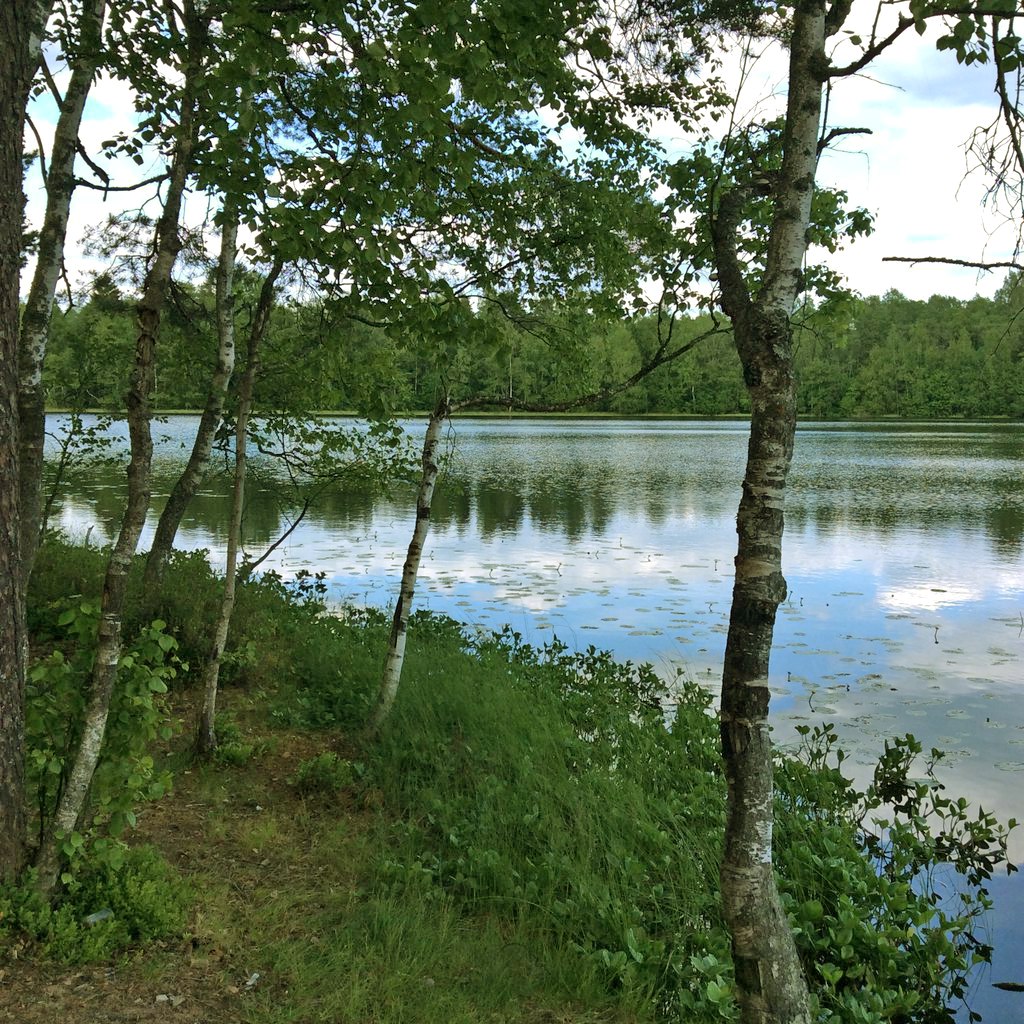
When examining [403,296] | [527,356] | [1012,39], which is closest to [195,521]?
[527,356]

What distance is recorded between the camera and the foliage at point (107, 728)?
11.8ft

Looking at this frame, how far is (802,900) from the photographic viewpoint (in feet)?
16.8

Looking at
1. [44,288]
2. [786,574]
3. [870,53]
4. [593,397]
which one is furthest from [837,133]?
[786,574]

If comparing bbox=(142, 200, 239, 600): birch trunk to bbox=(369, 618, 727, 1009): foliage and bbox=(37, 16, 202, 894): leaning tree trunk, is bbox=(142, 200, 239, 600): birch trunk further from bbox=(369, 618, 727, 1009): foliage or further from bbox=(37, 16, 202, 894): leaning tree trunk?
bbox=(369, 618, 727, 1009): foliage

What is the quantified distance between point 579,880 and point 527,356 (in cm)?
517

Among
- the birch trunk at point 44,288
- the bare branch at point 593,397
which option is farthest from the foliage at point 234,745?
the bare branch at point 593,397

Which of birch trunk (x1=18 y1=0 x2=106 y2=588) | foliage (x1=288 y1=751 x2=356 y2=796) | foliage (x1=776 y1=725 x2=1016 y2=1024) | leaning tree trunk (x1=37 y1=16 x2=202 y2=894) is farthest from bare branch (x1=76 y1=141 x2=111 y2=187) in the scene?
foliage (x1=776 y1=725 x2=1016 y2=1024)

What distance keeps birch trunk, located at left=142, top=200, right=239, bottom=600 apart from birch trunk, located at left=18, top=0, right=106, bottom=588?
1.17 m

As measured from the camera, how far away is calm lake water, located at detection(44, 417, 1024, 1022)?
29.2 ft

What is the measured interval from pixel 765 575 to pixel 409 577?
12.6 feet

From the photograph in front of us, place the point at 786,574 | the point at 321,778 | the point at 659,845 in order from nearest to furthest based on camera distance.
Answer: the point at 659,845
the point at 321,778
the point at 786,574

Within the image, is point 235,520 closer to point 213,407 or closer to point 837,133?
point 213,407

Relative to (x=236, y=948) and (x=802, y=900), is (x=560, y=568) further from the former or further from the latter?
(x=236, y=948)

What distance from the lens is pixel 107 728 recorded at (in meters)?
3.84
